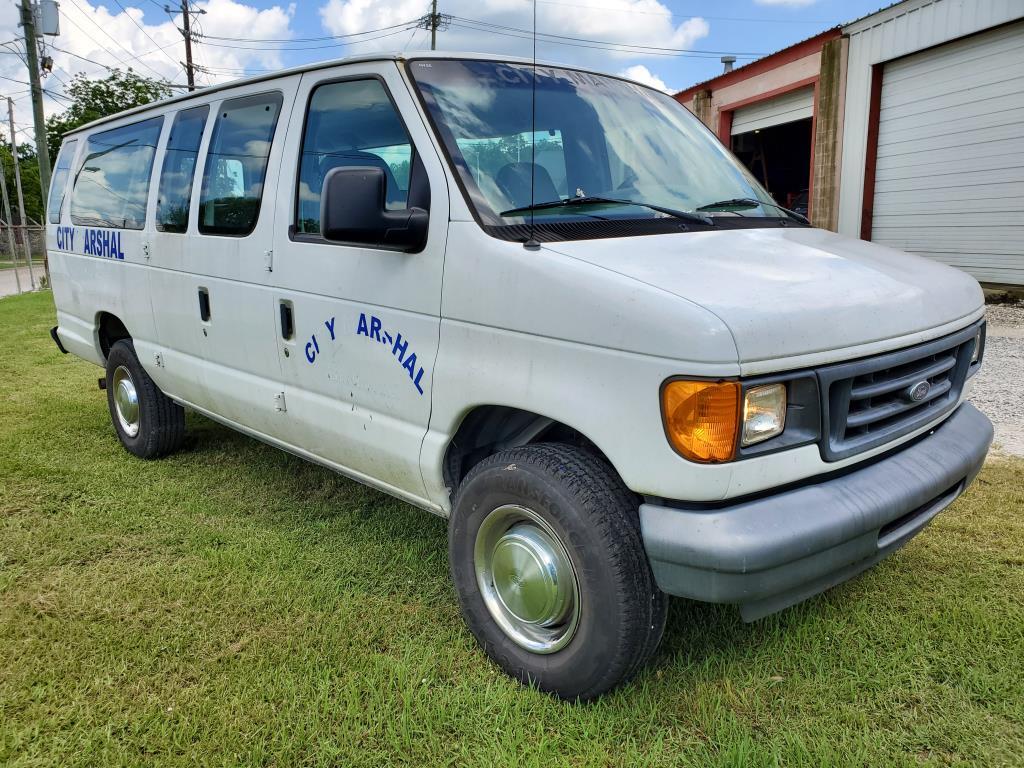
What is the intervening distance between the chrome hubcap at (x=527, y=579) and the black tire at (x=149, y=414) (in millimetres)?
2968

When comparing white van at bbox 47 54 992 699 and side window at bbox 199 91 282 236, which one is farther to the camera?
side window at bbox 199 91 282 236

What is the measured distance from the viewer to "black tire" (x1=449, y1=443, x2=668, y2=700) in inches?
87.1

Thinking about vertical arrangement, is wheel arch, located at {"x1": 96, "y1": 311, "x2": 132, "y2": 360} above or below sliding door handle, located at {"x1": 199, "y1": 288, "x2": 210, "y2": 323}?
below

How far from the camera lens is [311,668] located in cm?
265

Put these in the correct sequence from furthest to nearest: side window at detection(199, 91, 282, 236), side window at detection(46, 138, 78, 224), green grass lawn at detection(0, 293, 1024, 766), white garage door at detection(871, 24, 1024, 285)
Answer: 1. white garage door at detection(871, 24, 1024, 285)
2. side window at detection(46, 138, 78, 224)
3. side window at detection(199, 91, 282, 236)
4. green grass lawn at detection(0, 293, 1024, 766)

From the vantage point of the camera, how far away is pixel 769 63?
45.4 ft

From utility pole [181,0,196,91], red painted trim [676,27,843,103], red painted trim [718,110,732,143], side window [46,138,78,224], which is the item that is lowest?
side window [46,138,78,224]

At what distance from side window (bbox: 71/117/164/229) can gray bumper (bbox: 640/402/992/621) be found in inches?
146

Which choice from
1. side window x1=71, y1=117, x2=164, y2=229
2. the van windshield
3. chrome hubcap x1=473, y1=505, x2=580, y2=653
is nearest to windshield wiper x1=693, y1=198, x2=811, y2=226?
the van windshield

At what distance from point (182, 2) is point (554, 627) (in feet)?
125

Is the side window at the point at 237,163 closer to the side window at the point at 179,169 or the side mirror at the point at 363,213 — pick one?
the side window at the point at 179,169

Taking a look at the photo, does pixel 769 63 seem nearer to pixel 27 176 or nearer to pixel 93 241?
pixel 93 241

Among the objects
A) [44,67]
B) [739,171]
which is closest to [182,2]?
[44,67]

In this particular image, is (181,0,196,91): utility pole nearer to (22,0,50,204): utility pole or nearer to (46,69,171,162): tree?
A: (46,69,171,162): tree
